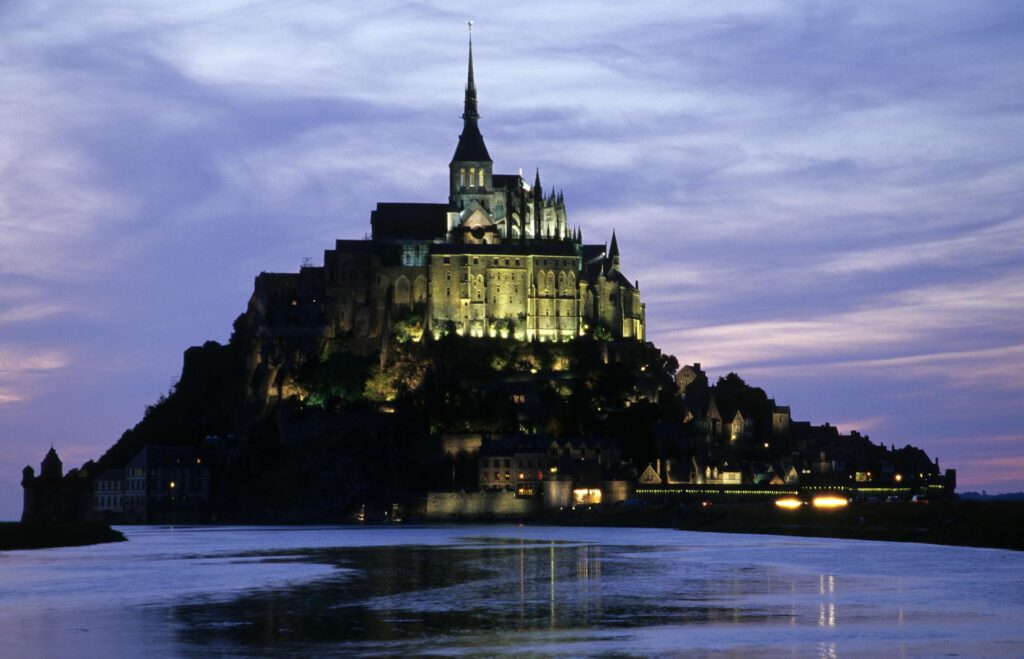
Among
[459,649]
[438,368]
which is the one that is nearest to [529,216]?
[438,368]

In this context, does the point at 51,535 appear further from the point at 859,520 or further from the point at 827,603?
the point at 827,603

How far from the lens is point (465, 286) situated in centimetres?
15488

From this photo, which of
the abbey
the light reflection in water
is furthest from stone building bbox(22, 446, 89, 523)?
the light reflection in water

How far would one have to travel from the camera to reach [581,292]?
15825 cm

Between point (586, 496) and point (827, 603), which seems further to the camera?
point (586, 496)

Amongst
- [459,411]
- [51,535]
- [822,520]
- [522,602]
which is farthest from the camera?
[459,411]

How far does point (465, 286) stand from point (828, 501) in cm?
5452

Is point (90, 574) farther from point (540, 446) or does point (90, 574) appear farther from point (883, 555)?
point (540, 446)

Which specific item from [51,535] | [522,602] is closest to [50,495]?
[51,535]

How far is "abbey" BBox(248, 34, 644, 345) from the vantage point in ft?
509

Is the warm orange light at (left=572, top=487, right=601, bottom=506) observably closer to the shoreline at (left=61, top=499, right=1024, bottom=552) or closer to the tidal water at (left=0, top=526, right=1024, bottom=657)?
the shoreline at (left=61, top=499, right=1024, bottom=552)

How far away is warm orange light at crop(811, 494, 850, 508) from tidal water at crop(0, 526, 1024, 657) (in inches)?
812

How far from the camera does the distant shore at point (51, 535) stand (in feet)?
298

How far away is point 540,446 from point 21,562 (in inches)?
2665
